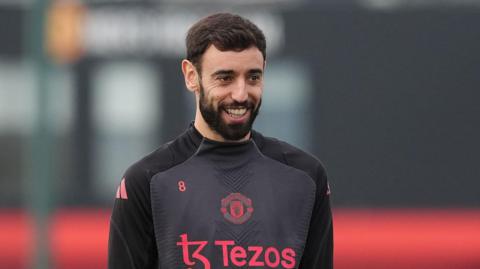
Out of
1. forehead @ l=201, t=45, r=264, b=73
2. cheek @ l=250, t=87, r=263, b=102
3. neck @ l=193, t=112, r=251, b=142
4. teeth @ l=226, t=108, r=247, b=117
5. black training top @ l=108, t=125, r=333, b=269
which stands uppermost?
forehead @ l=201, t=45, r=264, b=73

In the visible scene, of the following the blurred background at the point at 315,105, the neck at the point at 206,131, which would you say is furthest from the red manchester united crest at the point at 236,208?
the blurred background at the point at 315,105

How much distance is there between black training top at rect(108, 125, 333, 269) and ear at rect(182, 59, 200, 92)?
13 centimetres

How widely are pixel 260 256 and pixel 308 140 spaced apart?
10.5m

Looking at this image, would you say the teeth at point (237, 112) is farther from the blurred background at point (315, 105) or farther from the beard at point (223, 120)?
the blurred background at point (315, 105)

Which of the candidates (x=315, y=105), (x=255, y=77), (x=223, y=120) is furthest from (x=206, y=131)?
(x=315, y=105)

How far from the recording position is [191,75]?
3441mm

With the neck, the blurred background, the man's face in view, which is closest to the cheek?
the man's face

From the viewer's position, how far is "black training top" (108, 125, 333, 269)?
10.9 feet

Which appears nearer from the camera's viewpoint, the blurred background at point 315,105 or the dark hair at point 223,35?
the dark hair at point 223,35

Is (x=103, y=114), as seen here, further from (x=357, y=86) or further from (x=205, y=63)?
(x=205, y=63)

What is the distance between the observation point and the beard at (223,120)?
10.9 ft

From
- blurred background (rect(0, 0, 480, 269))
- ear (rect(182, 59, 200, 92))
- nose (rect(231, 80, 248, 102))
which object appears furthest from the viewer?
blurred background (rect(0, 0, 480, 269))

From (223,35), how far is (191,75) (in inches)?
6.3

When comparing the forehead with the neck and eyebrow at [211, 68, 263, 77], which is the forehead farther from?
the neck
